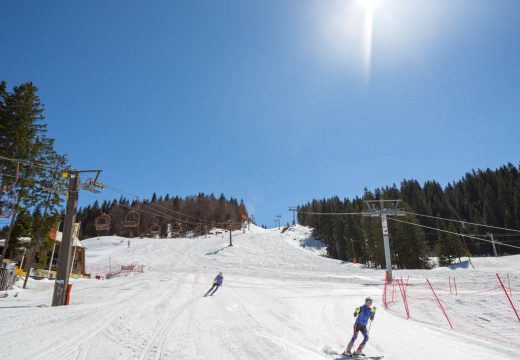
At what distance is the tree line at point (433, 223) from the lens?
54.7 m

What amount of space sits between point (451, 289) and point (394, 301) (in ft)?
27.2

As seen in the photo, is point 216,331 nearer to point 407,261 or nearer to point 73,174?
point 73,174

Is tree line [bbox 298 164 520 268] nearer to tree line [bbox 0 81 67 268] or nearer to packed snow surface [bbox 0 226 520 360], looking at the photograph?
packed snow surface [bbox 0 226 520 360]

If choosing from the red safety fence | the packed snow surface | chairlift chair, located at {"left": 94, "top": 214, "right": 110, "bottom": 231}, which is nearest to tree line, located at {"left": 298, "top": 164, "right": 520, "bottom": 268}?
the red safety fence

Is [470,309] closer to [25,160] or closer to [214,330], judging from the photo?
[214,330]

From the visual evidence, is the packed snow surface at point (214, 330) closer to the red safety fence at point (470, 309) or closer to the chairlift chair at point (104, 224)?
the red safety fence at point (470, 309)

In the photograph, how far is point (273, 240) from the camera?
7456 centimetres

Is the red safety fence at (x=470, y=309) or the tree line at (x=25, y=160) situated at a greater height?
the tree line at (x=25, y=160)

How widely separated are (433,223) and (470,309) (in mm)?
84250

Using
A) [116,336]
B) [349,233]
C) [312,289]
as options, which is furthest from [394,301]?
[349,233]

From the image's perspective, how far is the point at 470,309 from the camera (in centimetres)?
1741

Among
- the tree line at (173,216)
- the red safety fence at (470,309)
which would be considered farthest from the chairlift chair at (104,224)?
the tree line at (173,216)

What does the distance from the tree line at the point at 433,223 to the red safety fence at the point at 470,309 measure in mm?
18647

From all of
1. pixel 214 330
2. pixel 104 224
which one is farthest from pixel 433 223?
pixel 214 330
